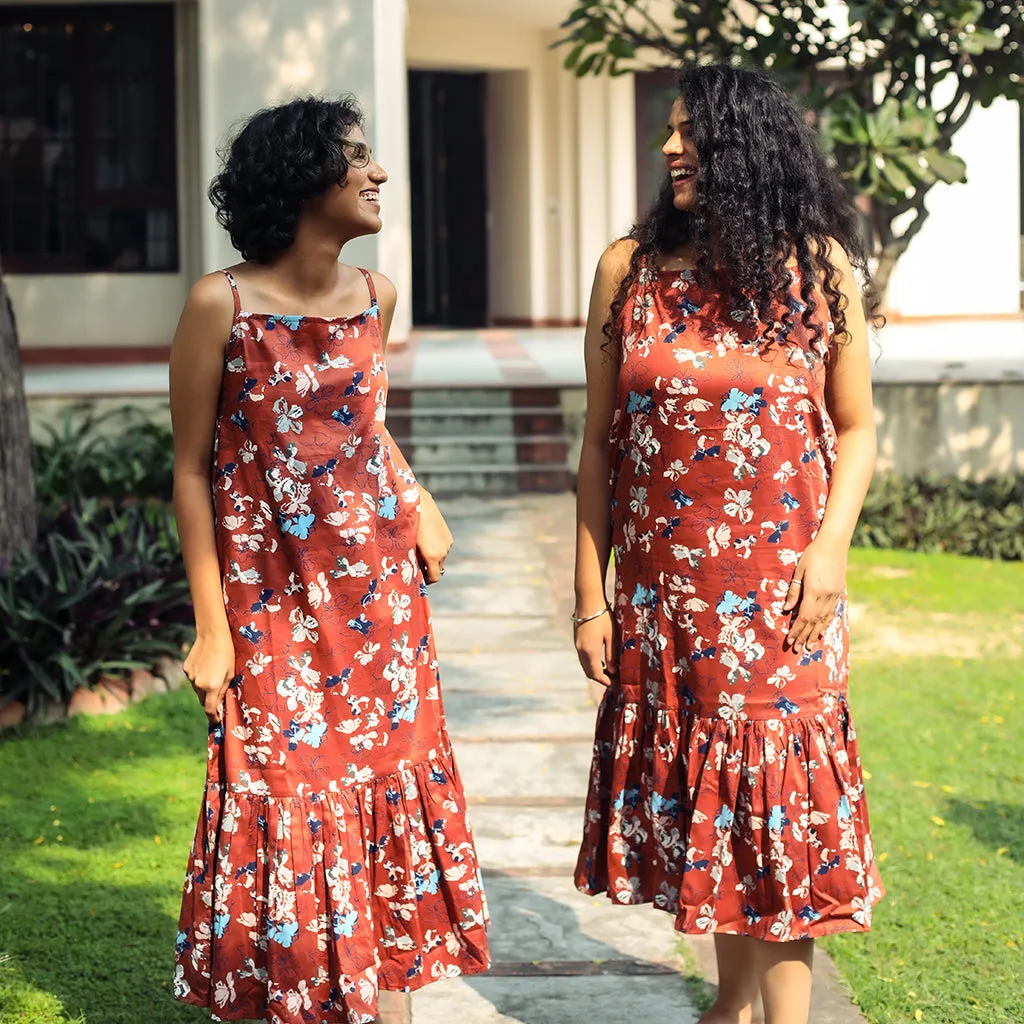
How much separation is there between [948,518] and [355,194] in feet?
22.4

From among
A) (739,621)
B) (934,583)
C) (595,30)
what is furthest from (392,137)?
(739,621)

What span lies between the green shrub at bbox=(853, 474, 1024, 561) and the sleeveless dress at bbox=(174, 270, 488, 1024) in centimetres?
647

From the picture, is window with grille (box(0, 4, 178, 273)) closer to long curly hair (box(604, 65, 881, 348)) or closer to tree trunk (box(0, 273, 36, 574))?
tree trunk (box(0, 273, 36, 574))

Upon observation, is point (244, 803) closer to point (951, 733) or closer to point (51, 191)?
point (951, 733)

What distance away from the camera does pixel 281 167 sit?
2447mm

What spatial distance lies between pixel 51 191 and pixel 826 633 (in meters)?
11.3

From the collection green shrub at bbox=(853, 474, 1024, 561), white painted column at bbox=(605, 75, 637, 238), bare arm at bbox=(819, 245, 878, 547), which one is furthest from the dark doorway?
bare arm at bbox=(819, 245, 878, 547)

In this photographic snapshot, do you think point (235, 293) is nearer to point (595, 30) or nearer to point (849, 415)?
point (849, 415)

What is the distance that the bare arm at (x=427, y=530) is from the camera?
268 cm

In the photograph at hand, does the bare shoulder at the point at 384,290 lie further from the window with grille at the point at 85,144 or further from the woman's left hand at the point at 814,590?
the window with grille at the point at 85,144

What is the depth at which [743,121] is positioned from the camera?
2543 millimetres

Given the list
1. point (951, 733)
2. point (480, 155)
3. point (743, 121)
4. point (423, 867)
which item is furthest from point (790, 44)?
point (480, 155)

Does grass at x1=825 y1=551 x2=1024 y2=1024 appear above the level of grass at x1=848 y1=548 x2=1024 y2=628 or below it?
below

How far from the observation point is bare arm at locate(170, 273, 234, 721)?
2473 mm
